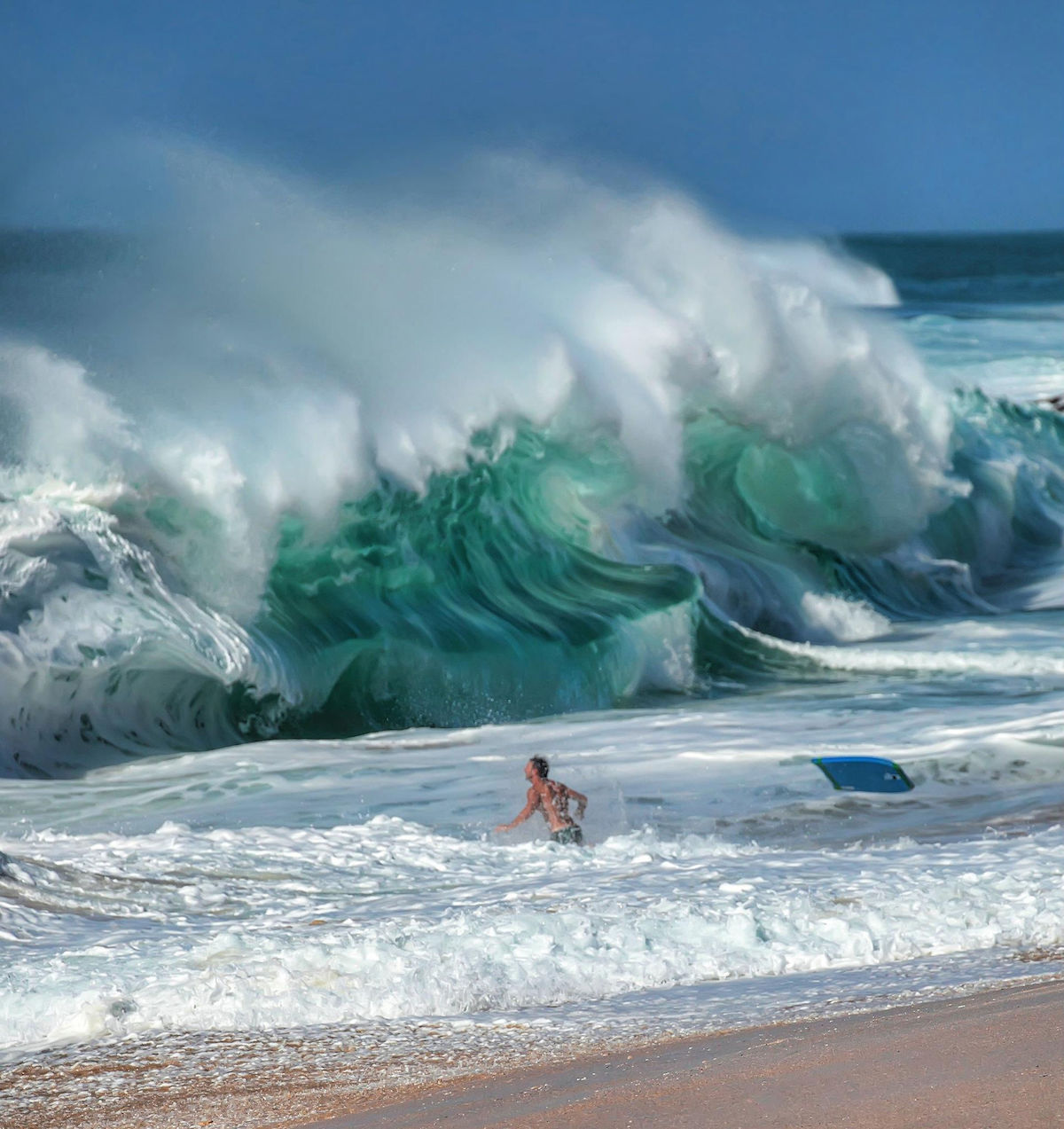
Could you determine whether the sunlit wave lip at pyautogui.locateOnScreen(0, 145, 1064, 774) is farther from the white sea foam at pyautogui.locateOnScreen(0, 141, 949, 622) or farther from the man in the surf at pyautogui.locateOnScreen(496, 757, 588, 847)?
the man in the surf at pyautogui.locateOnScreen(496, 757, 588, 847)

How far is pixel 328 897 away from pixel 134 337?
20.0ft

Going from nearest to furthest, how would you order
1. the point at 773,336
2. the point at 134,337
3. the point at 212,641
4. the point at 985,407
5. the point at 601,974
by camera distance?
the point at 601,974, the point at 212,641, the point at 134,337, the point at 773,336, the point at 985,407

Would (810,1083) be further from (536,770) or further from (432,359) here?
(432,359)

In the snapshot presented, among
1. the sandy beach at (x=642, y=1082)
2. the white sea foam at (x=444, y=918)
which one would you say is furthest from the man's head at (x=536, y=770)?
the sandy beach at (x=642, y=1082)

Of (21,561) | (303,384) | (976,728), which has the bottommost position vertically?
(976,728)

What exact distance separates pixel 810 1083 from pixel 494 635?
23.3 feet

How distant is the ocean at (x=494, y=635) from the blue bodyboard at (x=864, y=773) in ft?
0.39

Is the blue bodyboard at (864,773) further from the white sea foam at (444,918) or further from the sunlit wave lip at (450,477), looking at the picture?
the sunlit wave lip at (450,477)

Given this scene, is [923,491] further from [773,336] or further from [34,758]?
[34,758]

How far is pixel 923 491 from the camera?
46.9 ft

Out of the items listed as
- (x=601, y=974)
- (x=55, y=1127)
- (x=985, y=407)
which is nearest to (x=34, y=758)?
(x=601, y=974)

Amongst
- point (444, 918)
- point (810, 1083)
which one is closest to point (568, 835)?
point (444, 918)

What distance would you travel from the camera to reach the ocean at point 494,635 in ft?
13.2

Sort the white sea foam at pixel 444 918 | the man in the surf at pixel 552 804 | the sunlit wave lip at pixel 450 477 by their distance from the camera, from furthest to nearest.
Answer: the sunlit wave lip at pixel 450 477
the man in the surf at pixel 552 804
the white sea foam at pixel 444 918
